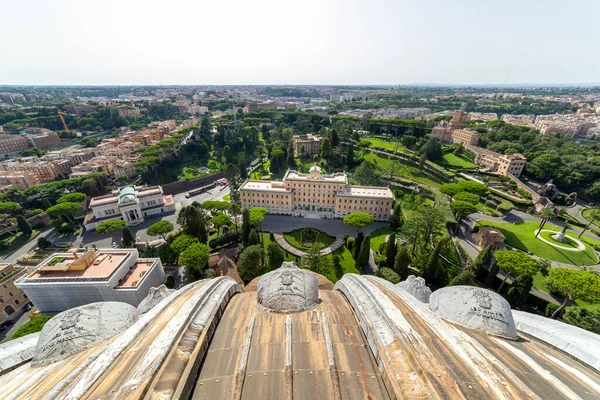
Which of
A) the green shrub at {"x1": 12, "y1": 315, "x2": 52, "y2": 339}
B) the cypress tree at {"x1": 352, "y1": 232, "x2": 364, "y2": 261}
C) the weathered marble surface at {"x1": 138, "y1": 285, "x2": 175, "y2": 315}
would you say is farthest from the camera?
the cypress tree at {"x1": 352, "y1": 232, "x2": 364, "y2": 261}

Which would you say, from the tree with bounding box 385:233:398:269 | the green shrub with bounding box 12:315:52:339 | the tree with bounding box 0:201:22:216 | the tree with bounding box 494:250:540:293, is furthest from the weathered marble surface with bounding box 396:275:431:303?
the tree with bounding box 0:201:22:216

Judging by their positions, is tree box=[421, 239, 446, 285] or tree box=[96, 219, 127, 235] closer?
tree box=[421, 239, 446, 285]

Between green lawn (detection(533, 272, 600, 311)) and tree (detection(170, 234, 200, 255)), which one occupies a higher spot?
tree (detection(170, 234, 200, 255))

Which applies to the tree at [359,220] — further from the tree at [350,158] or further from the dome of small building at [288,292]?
the tree at [350,158]

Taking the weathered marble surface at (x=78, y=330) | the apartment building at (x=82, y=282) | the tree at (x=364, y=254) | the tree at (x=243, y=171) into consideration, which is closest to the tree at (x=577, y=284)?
the tree at (x=364, y=254)

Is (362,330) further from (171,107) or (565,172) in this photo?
(171,107)

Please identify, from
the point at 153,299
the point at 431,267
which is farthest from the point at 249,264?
the point at 431,267

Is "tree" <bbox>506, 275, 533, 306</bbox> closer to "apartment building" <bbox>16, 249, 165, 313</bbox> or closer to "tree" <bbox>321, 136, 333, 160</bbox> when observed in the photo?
"apartment building" <bbox>16, 249, 165, 313</bbox>
